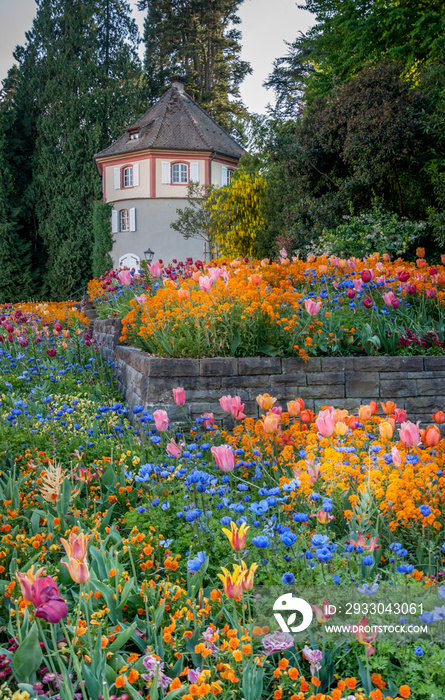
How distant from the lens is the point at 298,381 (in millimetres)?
4891

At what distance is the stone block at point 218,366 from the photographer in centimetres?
475

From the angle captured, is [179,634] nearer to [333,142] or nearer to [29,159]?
[333,142]

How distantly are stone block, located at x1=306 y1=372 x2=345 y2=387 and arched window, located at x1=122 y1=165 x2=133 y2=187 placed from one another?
2573 centimetres

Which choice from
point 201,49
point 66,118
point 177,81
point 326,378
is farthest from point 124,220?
point 326,378

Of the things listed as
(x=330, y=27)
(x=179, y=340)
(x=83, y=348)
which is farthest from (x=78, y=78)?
(x=179, y=340)

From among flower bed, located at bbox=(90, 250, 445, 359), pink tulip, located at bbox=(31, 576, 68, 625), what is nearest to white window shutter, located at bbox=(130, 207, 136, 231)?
flower bed, located at bbox=(90, 250, 445, 359)

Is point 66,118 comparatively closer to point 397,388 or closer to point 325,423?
point 397,388

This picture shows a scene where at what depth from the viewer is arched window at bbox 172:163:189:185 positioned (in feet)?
92.9

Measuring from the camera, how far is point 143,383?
4.82 metres

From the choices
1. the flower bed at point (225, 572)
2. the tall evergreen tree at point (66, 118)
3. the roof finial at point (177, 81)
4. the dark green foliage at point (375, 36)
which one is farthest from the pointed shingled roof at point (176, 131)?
the flower bed at point (225, 572)

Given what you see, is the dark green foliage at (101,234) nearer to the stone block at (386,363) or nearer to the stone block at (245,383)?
the stone block at (245,383)

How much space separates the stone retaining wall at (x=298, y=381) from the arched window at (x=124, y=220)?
25070 millimetres

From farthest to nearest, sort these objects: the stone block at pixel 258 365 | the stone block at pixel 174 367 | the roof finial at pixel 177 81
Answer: the roof finial at pixel 177 81 → the stone block at pixel 258 365 → the stone block at pixel 174 367

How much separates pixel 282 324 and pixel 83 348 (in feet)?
10.8
